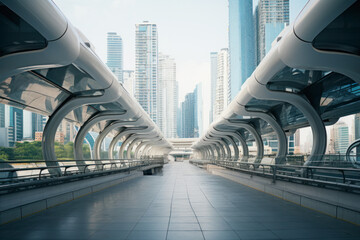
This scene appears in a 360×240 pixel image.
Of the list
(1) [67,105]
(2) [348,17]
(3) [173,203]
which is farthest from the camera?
(1) [67,105]

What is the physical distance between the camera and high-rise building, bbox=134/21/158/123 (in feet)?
502

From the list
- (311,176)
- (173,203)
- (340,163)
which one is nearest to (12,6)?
(173,203)

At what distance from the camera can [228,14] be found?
182125 mm

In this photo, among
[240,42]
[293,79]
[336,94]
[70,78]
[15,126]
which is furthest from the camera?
[240,42]

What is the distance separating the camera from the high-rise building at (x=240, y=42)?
16112 cm

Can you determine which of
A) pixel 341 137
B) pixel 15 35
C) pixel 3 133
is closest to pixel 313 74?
pixel 15 35

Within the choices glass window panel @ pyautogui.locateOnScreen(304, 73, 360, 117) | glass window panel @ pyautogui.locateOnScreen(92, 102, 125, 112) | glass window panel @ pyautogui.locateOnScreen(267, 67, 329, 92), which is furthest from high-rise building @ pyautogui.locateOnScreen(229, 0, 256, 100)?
glass window panel @ pyautogui.locateOnScreen(267, 67, 329, 92)

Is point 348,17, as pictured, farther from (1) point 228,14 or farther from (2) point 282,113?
(1) point 228,14

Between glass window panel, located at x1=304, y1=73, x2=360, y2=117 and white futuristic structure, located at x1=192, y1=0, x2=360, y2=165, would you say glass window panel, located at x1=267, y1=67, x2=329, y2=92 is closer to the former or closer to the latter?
white futuristic structure, located at x1=192, y1=0, x2=360, y2=165

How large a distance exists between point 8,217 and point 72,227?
1.47 metres

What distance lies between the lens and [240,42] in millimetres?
167500

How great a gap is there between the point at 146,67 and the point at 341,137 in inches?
5613

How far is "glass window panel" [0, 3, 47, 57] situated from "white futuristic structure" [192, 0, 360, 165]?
6318 mm

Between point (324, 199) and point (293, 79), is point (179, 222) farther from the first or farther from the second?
point (293, 79)
